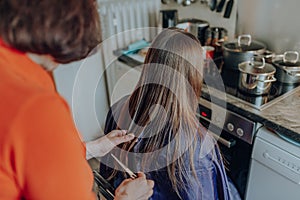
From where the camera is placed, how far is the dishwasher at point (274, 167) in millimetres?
1143

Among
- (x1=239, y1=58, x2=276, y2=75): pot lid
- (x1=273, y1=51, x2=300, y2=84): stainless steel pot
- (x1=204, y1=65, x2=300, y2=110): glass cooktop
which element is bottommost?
(x1=204, y1=65, x2=300, y2=110): glass cooktop

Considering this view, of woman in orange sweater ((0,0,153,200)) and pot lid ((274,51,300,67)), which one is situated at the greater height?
woman in orange sweater ((0,0,153,200))

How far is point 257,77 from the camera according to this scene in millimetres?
1272

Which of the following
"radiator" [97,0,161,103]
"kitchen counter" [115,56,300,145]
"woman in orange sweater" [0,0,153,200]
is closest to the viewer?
"woman in orange sweater" [0,0,153,200]

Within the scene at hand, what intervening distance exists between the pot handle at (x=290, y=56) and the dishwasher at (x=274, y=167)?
0.42 metres

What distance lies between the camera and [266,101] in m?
1.27

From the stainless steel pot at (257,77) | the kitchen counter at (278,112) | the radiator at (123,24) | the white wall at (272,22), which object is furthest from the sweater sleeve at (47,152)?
the radiator at (123,24)

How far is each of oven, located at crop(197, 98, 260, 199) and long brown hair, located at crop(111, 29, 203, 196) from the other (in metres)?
0.32

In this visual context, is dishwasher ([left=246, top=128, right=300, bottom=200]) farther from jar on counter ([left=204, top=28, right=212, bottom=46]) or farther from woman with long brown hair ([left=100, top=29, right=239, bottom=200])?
jar on counter ([left=204, top=28, right=212, bottom=46])

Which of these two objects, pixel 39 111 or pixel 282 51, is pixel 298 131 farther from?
pixel 39 111

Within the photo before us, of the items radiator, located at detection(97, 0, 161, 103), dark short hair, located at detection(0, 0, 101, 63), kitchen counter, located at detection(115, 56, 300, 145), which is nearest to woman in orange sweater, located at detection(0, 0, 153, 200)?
dark short hair, located at detection(0, 0, 101, 63)

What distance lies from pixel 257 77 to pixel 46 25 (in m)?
0.97

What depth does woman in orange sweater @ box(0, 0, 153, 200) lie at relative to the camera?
19.2 inches

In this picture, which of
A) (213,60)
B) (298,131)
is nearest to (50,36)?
(298,131)
